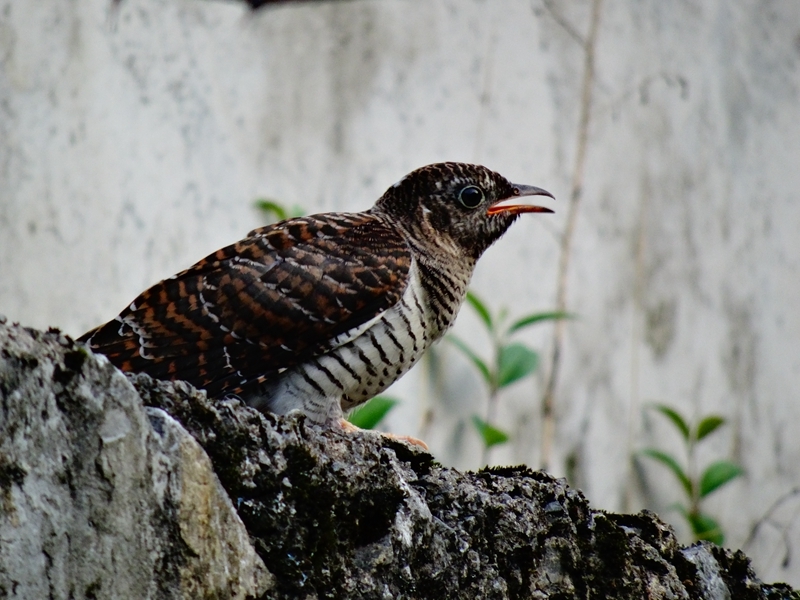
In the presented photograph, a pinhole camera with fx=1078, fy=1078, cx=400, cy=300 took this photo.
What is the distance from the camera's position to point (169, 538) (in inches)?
50.9

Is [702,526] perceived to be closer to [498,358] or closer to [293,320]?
[498,358]

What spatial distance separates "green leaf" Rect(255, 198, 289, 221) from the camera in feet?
12.8

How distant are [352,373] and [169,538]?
3.50 ft

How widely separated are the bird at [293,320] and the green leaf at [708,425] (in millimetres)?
2478

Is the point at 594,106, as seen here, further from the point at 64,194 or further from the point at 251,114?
the point at 64,194

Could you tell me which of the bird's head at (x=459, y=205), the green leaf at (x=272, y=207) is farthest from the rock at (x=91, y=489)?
the green leaf at (x=272, y=207)

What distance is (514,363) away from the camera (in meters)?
4.26

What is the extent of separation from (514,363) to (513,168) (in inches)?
36.6

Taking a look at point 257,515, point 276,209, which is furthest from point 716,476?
point 257,515

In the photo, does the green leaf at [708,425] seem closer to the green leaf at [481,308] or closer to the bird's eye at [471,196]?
the green leaf at [481,308]

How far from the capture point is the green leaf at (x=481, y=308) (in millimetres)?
4164

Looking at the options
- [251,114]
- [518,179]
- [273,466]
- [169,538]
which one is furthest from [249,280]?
[518,179]

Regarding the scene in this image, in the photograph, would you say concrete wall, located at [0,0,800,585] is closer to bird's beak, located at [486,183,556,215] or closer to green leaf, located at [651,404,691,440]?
green leaf, located at [651,404,691,440]

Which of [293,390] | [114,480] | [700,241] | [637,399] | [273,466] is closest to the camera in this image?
[114,480]
